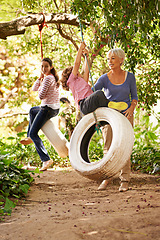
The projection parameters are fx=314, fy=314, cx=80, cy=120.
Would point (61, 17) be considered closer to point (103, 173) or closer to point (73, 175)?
point (73, 175)

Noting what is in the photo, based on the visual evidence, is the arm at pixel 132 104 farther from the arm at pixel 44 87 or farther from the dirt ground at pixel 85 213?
the arm at pixel 44 87

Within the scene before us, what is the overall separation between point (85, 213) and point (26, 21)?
9.07ft

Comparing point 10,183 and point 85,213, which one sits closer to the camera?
point 85,213

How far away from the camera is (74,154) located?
352 centimetres

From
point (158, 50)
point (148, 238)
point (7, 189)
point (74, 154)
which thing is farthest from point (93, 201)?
point (158, 50)

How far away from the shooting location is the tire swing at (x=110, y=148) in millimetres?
3029

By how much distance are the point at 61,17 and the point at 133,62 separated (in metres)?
1.38

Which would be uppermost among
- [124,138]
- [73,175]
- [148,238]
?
[124,138]

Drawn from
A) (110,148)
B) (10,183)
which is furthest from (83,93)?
(10,183)

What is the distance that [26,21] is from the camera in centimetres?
426

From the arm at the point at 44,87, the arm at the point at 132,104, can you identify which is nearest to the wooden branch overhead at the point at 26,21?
the arm at the point at 44,87

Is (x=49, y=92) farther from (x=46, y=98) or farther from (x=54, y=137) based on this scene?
(x=54, y=137)

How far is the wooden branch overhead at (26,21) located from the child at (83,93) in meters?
0.92

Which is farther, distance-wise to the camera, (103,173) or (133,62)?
(133,62)
